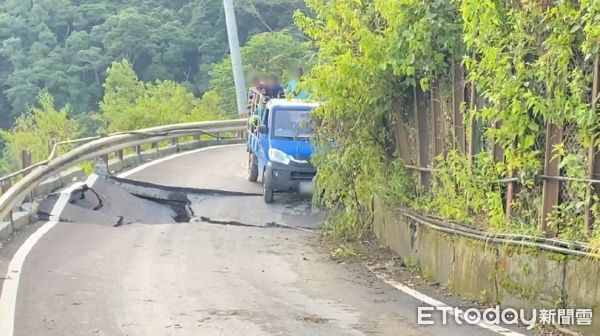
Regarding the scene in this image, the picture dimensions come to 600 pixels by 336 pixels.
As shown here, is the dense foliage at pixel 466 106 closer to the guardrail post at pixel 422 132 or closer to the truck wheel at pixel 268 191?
the guardrail post at pixel 422 132

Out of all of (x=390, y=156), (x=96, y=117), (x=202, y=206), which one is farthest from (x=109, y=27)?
(x=390, y=156)

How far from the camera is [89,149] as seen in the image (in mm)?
15195

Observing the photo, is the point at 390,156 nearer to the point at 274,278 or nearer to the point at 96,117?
the point at 274,278

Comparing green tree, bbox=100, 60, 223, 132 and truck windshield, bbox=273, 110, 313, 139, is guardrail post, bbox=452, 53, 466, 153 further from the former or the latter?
green tree, bbox=100, 60, 223, 132

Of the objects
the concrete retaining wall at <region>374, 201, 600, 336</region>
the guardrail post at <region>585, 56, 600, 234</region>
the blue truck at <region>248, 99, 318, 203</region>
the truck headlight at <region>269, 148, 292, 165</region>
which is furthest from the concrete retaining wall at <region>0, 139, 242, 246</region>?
the guardrail post at <region>585, 56, 600, 234</region>

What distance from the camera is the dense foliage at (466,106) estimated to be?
6.64 m

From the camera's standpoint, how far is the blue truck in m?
14.2

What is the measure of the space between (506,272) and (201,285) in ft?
10.1

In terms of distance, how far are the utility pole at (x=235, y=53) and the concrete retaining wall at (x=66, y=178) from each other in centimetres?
237

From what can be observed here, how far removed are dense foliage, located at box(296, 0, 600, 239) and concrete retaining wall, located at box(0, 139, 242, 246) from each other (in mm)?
4284

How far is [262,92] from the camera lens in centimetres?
1759

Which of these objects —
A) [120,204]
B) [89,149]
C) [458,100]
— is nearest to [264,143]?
[120,204]

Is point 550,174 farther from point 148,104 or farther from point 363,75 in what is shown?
point 148,104

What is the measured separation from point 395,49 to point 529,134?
246cm
